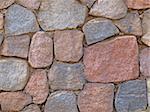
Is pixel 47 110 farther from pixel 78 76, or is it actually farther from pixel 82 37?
pixel 82 37

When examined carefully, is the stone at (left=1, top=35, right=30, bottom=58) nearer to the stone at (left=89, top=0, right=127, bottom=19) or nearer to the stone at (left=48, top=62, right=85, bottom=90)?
the stone at (left=48, top=62, right=85, bottom=90)

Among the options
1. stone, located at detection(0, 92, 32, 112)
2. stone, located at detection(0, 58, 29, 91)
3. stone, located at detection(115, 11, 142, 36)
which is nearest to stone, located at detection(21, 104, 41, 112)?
stone, located at detection(0, 92, 32, 112)

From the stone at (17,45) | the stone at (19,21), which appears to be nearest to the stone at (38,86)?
the stone at (17,45)

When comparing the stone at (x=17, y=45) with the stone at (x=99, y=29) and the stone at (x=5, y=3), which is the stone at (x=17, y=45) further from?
the stone at (x=99, y=29)

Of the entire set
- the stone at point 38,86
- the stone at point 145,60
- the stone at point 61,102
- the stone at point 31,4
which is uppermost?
the stone at point 31,4

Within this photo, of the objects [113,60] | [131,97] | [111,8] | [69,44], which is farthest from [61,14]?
[131,97]
